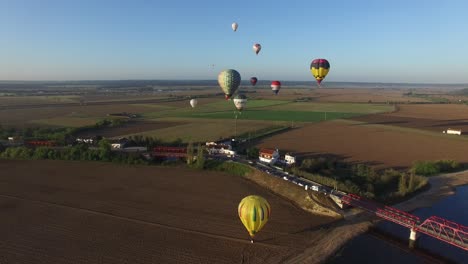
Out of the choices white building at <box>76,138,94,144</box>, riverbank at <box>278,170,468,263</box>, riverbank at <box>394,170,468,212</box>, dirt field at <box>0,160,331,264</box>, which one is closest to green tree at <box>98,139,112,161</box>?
dirt field at <box>0,160,331,264</box>

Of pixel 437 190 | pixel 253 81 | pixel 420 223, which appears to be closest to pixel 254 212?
pixel 420 223

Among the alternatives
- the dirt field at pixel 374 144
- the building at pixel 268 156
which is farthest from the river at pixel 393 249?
the dirt field at pixel 374 144

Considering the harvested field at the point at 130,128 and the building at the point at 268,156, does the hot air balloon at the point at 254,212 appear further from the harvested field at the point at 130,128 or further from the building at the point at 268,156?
the harvested field at the point at 130,128

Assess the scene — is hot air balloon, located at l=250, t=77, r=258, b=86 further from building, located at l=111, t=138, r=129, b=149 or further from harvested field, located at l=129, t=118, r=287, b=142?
building, located at l=111, t=138, r=129, b=149

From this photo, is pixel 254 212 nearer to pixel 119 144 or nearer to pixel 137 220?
pixel 137 220

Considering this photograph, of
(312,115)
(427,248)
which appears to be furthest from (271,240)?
(312,115)

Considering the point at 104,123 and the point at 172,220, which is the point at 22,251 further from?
the point at 104,123
